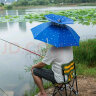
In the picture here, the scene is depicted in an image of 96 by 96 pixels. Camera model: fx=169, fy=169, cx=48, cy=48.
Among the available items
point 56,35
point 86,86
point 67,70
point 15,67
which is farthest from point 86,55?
point 56,35

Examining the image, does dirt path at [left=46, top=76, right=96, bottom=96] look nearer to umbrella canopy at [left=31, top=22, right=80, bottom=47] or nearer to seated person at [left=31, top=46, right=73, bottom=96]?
seated person at [left=31, top=46, right=73, bottom=96]

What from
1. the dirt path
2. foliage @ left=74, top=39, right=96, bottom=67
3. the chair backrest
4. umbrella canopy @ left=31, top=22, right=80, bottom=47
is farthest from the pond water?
umbrella canopy @ left=31, top=22, right=80, bottom=47

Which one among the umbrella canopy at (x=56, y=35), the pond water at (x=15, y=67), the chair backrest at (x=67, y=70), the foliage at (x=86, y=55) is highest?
the umbrella canopy at (x=56, y=35)

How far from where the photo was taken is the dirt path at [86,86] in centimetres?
228

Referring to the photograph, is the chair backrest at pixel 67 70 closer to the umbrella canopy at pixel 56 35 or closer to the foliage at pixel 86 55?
the umbrella canopy at pixel 56 35

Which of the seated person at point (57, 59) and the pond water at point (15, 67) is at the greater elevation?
the seated person at point (57, 59)

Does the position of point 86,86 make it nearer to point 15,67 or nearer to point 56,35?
point 56,35

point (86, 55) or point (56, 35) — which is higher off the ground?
point (56, 35)

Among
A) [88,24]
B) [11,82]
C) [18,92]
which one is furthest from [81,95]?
[88,24]

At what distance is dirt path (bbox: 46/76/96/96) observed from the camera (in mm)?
2281

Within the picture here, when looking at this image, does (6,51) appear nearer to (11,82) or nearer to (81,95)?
(11,82)

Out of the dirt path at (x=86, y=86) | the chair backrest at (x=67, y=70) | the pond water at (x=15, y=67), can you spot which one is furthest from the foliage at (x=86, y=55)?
the chair backrest at (x=67, y=70)

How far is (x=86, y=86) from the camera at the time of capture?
2473mm

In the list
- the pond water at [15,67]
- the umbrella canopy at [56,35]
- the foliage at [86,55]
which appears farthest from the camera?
the foliage at [86,55]
